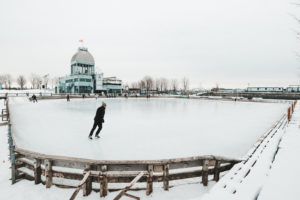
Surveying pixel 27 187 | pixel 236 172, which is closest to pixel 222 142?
pixel 236 172

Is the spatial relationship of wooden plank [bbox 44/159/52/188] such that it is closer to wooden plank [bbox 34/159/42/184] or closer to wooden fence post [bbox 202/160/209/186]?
A: wooden plank [bbox 34/159/42/184]

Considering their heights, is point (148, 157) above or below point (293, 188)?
A: below

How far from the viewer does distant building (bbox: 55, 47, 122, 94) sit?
60750mm

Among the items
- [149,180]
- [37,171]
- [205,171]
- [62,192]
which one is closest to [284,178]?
[205,171]

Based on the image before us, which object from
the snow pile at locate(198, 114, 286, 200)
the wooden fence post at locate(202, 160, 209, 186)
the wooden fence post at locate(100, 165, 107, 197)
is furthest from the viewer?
the wooden fence post at locate(202, 160, 209, 186)

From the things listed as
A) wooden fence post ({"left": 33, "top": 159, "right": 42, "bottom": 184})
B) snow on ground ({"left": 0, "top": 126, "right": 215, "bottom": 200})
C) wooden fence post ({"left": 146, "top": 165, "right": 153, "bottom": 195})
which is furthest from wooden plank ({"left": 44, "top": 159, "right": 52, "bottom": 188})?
wooden fence post ({"left": 146, "top": 165, "right": 153, "bottom": 195})

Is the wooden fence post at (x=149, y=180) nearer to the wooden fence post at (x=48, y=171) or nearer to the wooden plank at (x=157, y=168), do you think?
the wooden plank at (x=157, y=168)

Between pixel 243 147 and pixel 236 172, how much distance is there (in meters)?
3.24

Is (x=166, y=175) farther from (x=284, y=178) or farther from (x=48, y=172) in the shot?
(x=48, y=172)

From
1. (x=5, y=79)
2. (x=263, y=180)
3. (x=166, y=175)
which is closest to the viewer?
(x=263, y=180)

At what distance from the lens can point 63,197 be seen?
13.0 feet

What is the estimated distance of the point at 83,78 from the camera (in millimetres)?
60531

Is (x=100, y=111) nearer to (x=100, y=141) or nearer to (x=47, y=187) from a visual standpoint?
(x=100, y=141)

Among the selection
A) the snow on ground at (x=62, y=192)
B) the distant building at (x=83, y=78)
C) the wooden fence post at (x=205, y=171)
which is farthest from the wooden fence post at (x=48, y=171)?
the distant building at (x=83, y=78)
